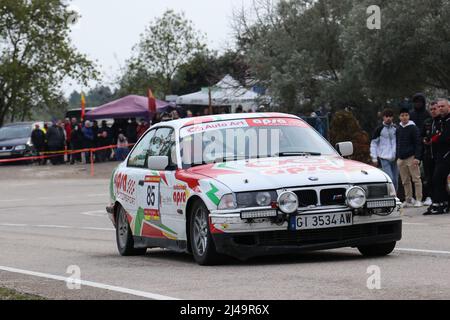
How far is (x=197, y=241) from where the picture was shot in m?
11.6

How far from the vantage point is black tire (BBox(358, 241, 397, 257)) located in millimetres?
11703

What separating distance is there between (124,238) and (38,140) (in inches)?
1274

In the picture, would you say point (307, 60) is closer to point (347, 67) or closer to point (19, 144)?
point (347, 67)

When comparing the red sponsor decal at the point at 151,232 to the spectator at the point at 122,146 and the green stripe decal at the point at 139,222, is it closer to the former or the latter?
the green stripe decal at the point at 139,222

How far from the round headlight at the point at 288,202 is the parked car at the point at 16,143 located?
3722 cm

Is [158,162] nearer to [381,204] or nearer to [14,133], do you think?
[381,204]

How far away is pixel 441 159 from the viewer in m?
18.4

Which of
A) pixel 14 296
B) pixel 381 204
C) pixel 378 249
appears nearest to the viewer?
pixel 14 296

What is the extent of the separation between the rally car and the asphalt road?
243mm

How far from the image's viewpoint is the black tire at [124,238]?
1374cm

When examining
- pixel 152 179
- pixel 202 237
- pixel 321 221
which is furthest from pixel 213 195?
pixel 152 179

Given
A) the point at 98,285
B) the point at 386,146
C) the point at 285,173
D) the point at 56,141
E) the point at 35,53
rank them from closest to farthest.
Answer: the point at 98,285, the point at 285,173, the point at 386,146, the point at 56,141, the point at 35,53

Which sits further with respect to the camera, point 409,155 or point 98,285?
point 409,155

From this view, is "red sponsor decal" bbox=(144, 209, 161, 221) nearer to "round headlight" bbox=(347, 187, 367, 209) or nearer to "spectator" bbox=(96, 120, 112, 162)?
"round headlight" bbox=(347, 187, 367, 209)
